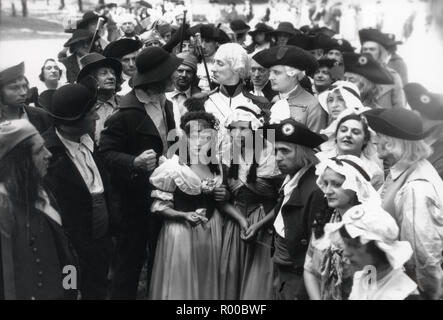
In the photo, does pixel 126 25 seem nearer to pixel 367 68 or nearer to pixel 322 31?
pixel 322 31

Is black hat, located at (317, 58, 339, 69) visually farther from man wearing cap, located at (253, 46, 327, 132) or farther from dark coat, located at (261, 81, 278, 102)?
man wearing cap, located at (253, 46, 327, 132)

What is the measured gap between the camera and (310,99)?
4.97 meters

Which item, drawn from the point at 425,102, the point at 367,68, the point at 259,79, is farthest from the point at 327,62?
the point at 425,102

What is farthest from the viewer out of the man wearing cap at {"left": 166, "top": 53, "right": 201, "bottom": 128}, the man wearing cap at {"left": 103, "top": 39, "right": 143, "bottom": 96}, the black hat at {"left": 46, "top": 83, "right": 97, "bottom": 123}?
the man wearing cap at {"left": 103, "top": 39, "right": 143, "bottom": 96}

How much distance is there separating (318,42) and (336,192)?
3.52 meters

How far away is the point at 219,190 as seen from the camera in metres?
4.06

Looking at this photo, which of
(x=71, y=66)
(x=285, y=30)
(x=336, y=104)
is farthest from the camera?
(x=285, y=30)

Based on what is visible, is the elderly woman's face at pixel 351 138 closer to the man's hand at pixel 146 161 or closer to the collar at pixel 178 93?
the man's hand at pixel 146 161

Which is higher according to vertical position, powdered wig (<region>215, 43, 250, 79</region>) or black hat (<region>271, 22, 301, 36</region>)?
powdered wig (<region>215, 43, 250, 79</region>)

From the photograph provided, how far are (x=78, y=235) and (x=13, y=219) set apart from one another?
2.01 feet

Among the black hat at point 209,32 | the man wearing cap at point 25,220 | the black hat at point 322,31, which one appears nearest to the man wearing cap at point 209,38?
the black hat at point 209,32

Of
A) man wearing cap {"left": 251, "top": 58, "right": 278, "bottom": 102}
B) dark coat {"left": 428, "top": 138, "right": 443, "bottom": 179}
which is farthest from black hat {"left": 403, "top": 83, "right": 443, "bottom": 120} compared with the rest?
man wearing cap {"left": 251, "top": 58, "right": 278, "bottom": 102}

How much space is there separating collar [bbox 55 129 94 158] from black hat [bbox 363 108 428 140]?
187 centimetres

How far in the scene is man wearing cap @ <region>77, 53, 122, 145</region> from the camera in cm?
480
